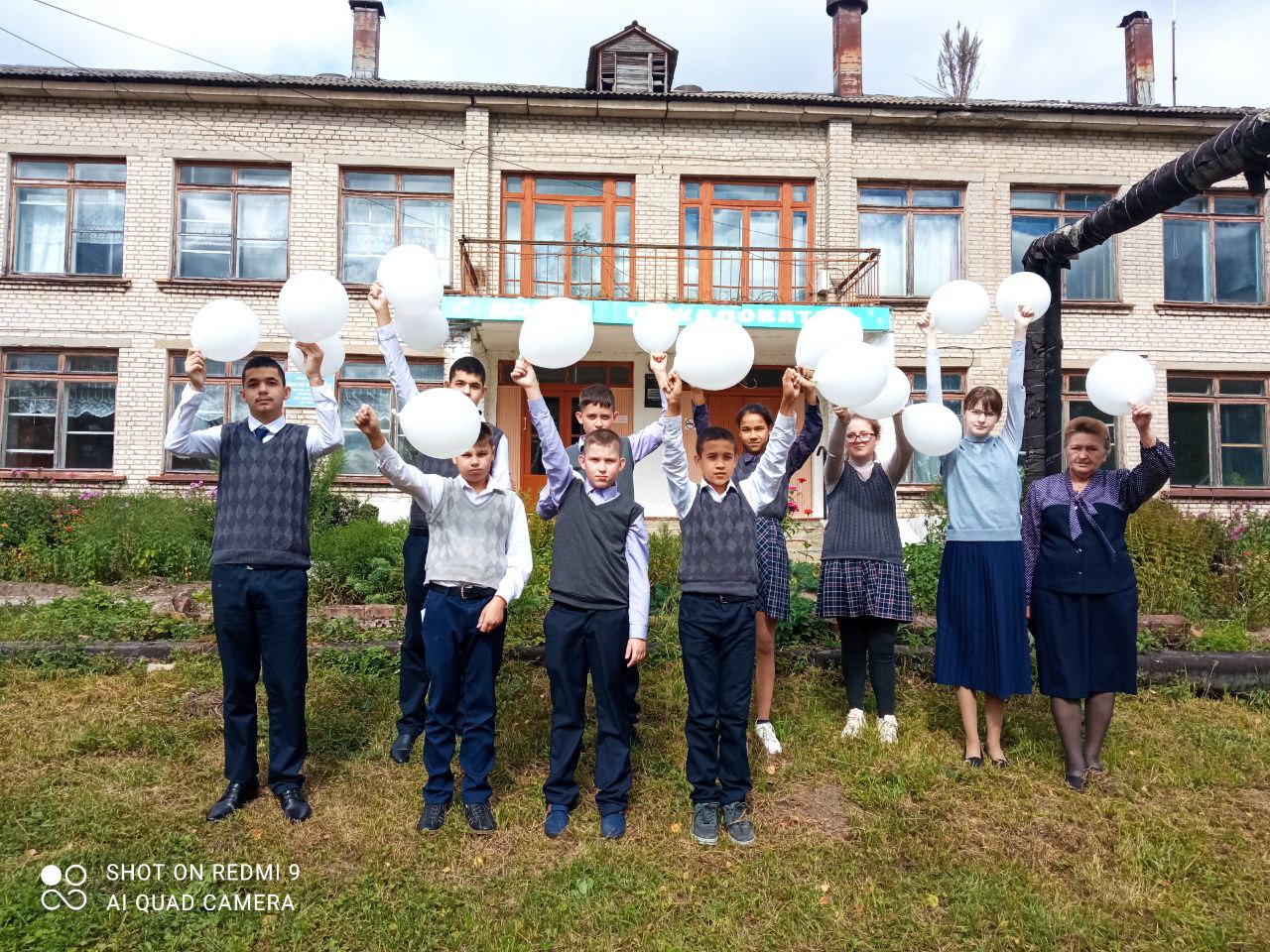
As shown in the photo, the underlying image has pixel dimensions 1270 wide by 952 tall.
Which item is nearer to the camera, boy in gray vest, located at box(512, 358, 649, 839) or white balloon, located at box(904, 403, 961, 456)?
boy in gray vest, located at box(512, 358, 649, 839)

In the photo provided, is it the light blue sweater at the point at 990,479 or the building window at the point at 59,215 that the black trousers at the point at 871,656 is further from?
the building window at the point at 59,215

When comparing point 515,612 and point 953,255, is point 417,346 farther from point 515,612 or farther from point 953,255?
point 953,255

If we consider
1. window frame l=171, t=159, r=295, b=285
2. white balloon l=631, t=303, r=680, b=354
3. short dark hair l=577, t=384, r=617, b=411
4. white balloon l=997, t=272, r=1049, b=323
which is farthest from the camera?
window frame l=171, t=159, r=295, b=285

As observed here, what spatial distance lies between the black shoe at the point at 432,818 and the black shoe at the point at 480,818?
0.09 m

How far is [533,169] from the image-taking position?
1152cm

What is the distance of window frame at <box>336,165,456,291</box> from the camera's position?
11.4 metres

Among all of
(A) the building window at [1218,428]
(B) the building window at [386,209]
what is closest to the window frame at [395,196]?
(B) the building window at [386,209]

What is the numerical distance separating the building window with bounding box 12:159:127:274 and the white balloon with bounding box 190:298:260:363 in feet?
33.3

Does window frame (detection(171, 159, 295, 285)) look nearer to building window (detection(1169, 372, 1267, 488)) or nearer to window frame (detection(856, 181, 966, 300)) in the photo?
window frame (detection(856, 181, 966, 300))

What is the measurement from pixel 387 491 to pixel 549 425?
877 cm

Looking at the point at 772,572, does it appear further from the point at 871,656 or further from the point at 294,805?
the point at 294,805

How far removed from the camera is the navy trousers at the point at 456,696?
9.82 ft

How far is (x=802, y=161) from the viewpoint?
38.4 feet

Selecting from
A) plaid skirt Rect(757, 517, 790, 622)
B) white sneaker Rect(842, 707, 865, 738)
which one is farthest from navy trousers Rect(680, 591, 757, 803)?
white sneaker Rect(842, 707, 865, 738)
